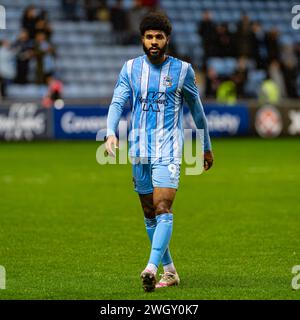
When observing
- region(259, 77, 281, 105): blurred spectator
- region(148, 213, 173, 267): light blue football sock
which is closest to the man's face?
region(148, 213, 173, 267): light blue football sock

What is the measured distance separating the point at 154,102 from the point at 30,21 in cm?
2103

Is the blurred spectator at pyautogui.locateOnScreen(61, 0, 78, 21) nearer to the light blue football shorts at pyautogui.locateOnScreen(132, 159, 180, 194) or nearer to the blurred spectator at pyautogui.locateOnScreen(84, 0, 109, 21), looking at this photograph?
the blurred spectator at pyautogui.locateOnScreen(84, 0, 109, 21)

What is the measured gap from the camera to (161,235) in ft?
25.6

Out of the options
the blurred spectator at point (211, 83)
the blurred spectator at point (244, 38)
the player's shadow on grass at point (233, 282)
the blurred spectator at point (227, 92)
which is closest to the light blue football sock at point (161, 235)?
the player's shadow on grass at point (233, 282)

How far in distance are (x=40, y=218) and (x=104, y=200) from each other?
214 cm

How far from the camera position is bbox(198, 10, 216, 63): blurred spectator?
30.8 meters

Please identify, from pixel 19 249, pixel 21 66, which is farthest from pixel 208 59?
pixel 19 249

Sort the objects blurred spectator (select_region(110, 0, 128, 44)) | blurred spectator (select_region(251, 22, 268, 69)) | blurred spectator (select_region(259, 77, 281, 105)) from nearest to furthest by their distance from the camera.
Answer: blurred spectator (select_region(259, 77, 281, 105)) < blurred spectator (select_region(110, 0, 128, 44)) < blurred spectator (select_region(251, 22, 268, 69))

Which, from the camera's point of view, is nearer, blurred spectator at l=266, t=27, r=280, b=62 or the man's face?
the man's face

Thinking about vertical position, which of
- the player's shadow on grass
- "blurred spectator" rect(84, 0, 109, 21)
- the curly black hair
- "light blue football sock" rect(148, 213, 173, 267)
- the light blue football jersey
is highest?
"blurred spectator" rect(84, 0, 109, 21)

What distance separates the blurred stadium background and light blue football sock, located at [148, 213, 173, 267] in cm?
32

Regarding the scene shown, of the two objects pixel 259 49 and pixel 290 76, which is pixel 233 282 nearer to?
pixel 290 76

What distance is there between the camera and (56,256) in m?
9.70

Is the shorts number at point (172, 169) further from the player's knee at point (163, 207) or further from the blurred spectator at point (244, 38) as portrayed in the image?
the blurred spectator at point (244, 38)
